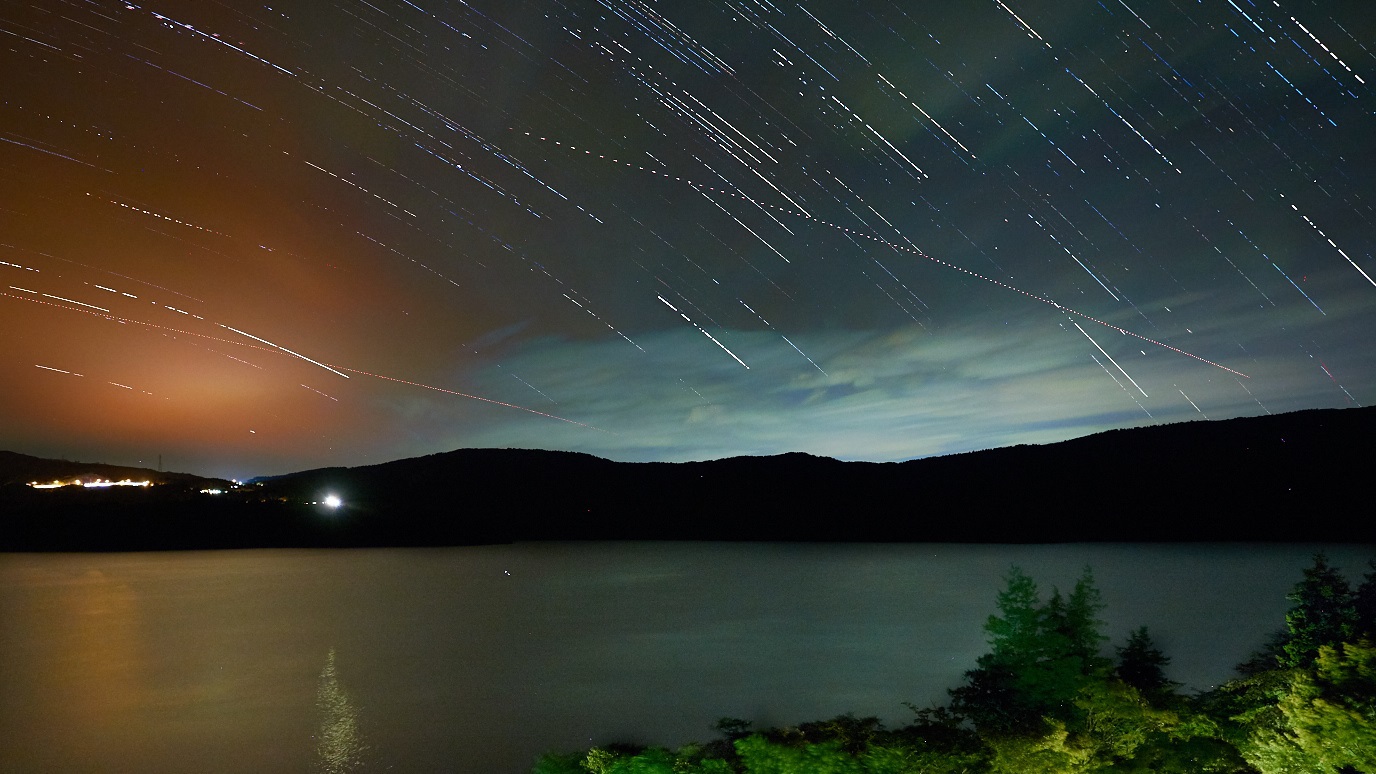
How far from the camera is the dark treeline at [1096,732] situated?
8.64 metres

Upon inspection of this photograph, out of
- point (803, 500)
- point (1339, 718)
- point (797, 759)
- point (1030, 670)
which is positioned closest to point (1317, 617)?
point (1030, 670)

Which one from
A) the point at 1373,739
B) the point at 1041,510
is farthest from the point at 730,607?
the point at 1041,510

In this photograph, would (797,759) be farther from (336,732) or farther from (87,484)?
(87,484)

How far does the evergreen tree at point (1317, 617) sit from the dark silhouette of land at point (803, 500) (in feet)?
337

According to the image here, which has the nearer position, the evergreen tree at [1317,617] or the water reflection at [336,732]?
the evergreen tree at [1317,617]

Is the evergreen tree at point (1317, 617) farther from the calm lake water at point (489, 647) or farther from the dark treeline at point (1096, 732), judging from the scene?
the calm lake water at point (489, 647)

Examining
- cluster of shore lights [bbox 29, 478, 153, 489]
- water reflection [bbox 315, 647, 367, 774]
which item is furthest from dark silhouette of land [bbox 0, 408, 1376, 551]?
water reflection [bbox 315, 647, 367, 774]

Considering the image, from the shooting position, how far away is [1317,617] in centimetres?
1569

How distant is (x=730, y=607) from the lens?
5431 cm

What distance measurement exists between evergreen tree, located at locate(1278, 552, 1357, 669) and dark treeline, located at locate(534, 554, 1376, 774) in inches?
1.4

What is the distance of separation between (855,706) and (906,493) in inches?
4124

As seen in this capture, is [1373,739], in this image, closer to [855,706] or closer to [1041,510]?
[855,706]

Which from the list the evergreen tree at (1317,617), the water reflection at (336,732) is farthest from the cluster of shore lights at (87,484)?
the evergreen tree at (1317,617)

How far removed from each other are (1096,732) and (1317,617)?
838 centimetres
